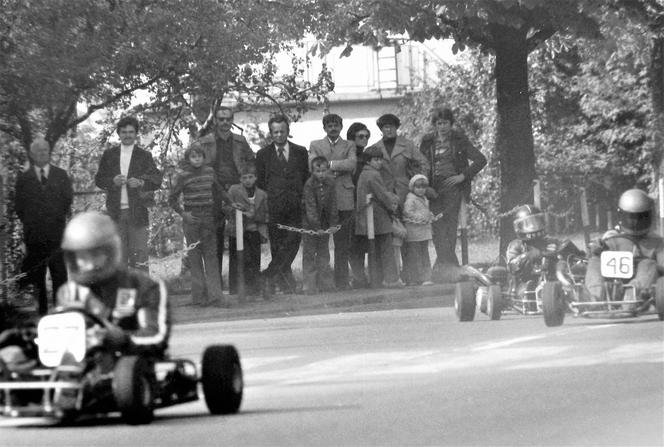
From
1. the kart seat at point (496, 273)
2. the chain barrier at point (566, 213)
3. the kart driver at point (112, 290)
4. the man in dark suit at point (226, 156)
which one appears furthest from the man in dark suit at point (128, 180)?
the chain barrier at point (566, 213)

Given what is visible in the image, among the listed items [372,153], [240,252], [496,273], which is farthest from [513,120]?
[496,273]

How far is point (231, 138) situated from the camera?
1953 cm

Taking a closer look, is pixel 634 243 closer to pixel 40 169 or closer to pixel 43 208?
pixel 43 208

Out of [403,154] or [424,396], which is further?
[403,154]

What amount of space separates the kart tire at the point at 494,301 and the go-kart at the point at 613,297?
71 cm

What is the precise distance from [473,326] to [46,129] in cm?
795

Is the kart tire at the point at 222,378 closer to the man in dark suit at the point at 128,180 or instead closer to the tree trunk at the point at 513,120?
the man in dark suit at the point at 128,180

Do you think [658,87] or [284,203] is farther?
[658,87]

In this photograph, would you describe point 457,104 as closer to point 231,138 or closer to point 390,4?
point 390,4

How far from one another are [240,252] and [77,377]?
11.0 m

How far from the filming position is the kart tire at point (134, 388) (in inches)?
319

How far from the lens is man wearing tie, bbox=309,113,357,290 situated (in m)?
19.9

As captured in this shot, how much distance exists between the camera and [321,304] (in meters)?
18.8

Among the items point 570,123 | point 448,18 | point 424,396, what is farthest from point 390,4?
point 570,123
